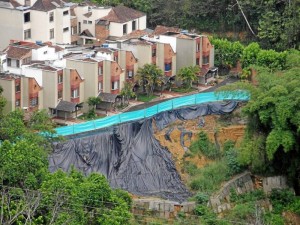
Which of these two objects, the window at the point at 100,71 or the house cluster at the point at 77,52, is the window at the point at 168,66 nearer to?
the house cluster at the point at 77,52

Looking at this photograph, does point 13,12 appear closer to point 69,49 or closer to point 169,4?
point 69,49

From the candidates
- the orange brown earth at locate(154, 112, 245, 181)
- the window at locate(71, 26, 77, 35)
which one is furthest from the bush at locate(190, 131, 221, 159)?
the window at locate(71, 26, 77, 35)

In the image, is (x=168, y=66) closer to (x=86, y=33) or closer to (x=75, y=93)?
(x=86, y=33)

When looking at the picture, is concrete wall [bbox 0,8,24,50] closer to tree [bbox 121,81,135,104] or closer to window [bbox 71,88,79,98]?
window [bbox 71,88,79,98]

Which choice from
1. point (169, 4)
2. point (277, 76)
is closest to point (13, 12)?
point (169, 4)

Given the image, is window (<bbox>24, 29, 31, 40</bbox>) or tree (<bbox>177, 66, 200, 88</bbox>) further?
window (<bbox>24, 29, 31, 40</bbox>)

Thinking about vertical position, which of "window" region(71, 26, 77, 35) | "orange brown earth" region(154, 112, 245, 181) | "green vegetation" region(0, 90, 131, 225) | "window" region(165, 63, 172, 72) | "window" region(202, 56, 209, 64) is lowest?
"green vegetation" region(0, 90, 131, 225)
